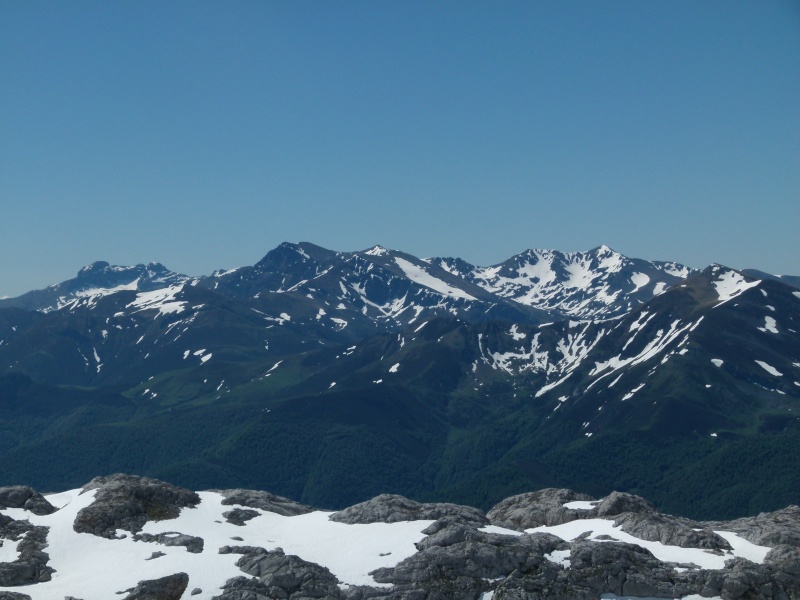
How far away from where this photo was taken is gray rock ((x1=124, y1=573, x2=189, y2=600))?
3388 inches

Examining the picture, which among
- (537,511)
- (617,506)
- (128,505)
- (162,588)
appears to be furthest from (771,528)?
(128,505)

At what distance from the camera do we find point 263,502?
388ft

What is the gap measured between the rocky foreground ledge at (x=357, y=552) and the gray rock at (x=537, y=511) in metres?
2.43

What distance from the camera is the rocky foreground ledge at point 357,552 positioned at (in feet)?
285

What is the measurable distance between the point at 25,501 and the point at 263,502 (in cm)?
2959

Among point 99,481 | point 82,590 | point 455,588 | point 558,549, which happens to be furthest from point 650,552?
point 99,481

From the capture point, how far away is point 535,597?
84375 mm

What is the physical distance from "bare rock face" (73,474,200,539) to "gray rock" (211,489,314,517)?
4906 mm

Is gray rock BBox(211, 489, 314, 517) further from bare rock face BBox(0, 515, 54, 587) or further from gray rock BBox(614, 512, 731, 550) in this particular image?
gray rock BBox(614, 512, 731, 550)

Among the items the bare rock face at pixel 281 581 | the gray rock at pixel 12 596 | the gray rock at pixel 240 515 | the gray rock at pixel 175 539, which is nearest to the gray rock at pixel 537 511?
the bare rock face at pixel 281 581

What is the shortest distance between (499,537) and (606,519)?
74.6 feet

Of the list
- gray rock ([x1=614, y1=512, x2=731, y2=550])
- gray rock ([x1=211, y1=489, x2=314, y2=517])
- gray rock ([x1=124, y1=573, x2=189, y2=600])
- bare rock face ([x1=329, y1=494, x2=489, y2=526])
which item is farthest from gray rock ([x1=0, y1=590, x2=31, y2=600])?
gray rock ([x1=614, y1=512, x2=731, y2=550])

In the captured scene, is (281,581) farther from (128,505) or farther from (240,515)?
(128,505)

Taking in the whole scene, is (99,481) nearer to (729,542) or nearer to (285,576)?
(285,576)
